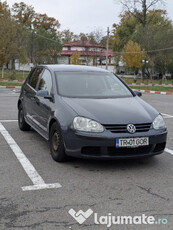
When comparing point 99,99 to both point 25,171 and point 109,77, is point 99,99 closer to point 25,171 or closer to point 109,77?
point 109,77

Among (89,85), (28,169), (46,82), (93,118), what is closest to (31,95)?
(46,82)

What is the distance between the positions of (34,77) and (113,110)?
2.69 m

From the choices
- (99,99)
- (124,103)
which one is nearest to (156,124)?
(124,103)

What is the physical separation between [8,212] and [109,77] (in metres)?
3.74

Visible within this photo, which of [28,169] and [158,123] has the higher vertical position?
[158,123]

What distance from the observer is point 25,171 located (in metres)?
4.79

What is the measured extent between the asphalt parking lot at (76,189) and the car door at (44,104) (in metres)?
0.52

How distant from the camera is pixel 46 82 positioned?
20.7 feet

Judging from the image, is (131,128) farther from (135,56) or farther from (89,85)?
(135,56)

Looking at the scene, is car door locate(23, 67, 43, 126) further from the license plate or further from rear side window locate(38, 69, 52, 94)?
the license plate

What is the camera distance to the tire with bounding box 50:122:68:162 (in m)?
5.04

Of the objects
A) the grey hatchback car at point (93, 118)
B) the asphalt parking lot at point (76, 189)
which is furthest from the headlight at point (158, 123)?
the asphalt parking lot at point (76, 189)

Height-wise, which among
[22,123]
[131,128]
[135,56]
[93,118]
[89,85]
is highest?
[135,56]

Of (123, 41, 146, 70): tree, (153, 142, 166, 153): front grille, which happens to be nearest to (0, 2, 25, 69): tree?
(123, 41, 146, 70): tree
